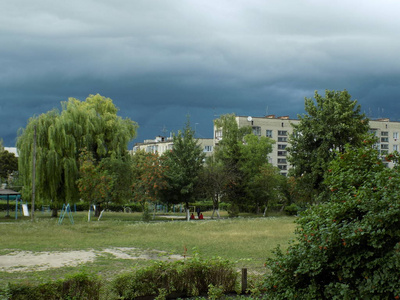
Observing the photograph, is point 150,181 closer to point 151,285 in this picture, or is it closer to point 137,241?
point 137,241

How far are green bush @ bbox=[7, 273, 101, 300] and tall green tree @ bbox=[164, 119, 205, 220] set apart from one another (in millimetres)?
34975

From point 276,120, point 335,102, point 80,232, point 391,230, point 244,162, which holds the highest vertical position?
point 276,120

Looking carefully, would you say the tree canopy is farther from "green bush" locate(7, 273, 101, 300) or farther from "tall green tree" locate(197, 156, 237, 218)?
"green bush" locate(7, 273, 101, 300)

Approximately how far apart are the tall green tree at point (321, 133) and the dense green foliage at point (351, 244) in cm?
3435

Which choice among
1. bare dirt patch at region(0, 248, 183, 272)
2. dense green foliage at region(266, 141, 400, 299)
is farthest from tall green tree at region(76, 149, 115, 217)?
dense green foliage at region(266, 141, 400, 299)

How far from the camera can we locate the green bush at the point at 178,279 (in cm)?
954

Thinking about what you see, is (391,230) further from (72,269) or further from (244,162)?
(244,162)

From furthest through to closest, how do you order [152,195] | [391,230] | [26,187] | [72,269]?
[152,195] → [26,187] → [72,269] → [391,230]

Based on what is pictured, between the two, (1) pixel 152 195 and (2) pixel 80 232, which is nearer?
(2) pixel 80 232

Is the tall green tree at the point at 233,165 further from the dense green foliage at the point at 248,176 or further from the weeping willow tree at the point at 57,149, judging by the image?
the weeping willow tree at the point at 57,149

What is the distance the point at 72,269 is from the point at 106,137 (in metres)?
33.4

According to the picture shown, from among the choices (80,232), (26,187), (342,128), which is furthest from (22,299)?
(342,128)

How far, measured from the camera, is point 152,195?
44250 mm

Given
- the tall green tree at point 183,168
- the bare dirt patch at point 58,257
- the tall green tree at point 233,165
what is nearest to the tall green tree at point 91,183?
the tall green tree at point 183,168
